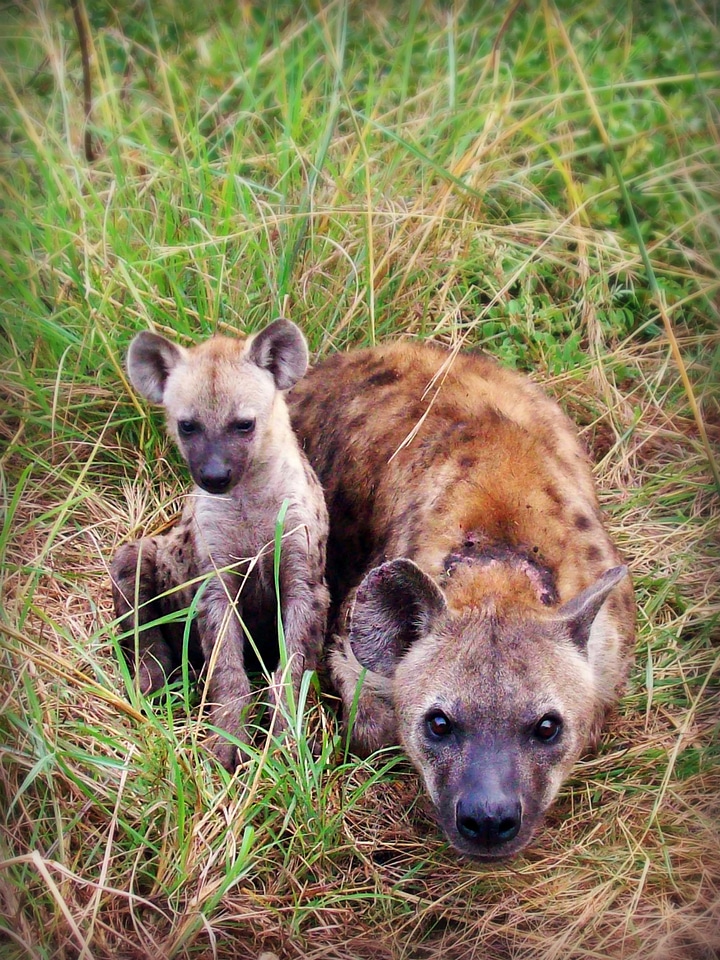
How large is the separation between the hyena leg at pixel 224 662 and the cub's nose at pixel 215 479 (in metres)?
0.24

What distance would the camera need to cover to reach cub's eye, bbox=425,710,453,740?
2441mm

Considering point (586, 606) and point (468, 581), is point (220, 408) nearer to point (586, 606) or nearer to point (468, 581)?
point (468, 581)

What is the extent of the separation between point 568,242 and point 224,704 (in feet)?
6.71

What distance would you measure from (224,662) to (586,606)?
3.49ft

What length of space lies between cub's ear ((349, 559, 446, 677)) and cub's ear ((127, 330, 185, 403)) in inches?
37.4

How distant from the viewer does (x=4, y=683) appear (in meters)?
2.63

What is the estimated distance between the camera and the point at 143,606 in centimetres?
314

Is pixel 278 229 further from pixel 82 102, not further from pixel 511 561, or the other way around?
pixel 511 561

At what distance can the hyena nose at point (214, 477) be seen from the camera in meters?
2.93

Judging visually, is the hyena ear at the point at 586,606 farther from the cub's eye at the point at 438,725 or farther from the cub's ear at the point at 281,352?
the cub's ear at the point at 281,352

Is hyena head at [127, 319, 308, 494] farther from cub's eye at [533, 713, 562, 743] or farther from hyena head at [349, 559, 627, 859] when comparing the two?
cub's eye at [533, 713, 562, 743]

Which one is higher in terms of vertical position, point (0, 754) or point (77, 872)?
point (0, 754)

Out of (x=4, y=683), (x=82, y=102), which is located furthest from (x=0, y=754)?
(x=82, y=102)

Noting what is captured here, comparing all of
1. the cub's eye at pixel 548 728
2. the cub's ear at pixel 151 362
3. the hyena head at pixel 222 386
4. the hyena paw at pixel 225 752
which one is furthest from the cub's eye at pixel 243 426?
the cub's eye at pixel 548 728
